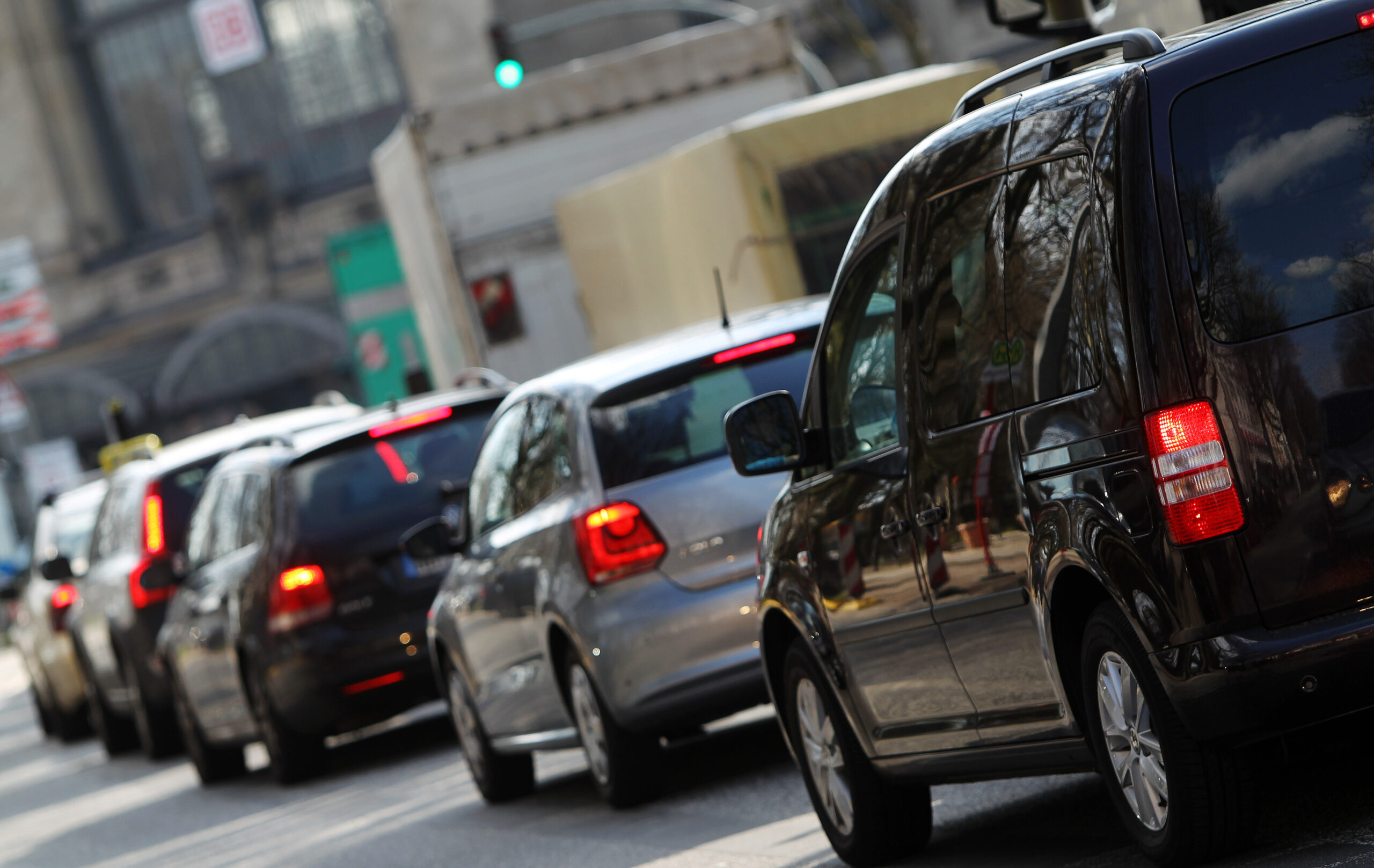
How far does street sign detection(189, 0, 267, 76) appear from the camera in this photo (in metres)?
42.7

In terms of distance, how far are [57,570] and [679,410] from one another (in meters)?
10.5

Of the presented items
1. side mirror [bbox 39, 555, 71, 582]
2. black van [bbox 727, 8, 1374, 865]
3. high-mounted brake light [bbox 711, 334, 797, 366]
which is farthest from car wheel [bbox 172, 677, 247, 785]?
black van [bbox 727, 8, 1374, 865]

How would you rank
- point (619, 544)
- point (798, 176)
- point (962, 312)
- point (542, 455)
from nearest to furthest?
1. point (962, 312)
2. point (619, 544)
3. point (542, 455)
4. point (798, 176)

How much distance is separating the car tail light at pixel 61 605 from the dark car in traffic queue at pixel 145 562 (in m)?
1.69

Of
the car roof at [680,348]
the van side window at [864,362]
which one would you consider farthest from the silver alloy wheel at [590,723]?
the van side window at [864,362]

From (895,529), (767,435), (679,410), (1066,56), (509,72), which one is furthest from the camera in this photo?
(509,72)

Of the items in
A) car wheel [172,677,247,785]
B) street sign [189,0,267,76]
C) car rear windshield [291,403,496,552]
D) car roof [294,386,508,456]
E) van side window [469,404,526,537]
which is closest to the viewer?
van side window [469,404,526,537]

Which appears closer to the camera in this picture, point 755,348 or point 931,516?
point 931,516

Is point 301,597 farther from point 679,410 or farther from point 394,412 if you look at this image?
point 679,410

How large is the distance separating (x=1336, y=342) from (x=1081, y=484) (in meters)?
0.61

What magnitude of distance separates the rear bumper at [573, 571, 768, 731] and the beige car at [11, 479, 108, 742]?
1099 cm

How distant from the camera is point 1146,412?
15.7 feet

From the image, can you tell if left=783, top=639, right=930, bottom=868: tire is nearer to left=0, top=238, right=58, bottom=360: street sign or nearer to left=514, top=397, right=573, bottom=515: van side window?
left=514, top=397, right=573, bottom=515: van side window

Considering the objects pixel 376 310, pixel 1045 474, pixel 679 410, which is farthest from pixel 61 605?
pixel 1045 474
